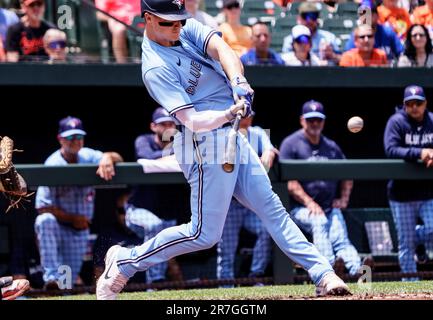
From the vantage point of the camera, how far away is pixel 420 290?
6.34 meters

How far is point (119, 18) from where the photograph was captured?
10.1 meters

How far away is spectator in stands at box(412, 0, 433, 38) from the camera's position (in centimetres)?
1048

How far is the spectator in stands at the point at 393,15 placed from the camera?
1057 cm

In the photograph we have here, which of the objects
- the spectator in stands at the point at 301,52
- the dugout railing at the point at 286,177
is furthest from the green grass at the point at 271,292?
the spectator in stands at the point at 301,52

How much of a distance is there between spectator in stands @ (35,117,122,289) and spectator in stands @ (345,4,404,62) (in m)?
3.28

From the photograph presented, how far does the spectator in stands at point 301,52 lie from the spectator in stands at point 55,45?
2.30 m

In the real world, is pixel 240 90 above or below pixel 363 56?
below

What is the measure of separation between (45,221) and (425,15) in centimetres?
478

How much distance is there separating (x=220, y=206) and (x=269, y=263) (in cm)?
303

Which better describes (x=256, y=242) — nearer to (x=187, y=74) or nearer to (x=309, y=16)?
(x=309, y=16)

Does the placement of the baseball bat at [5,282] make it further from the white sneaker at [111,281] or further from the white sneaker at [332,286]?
the white sneaker at [332,286]

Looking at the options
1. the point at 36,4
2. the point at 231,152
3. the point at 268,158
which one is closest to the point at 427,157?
the point at 268,158
